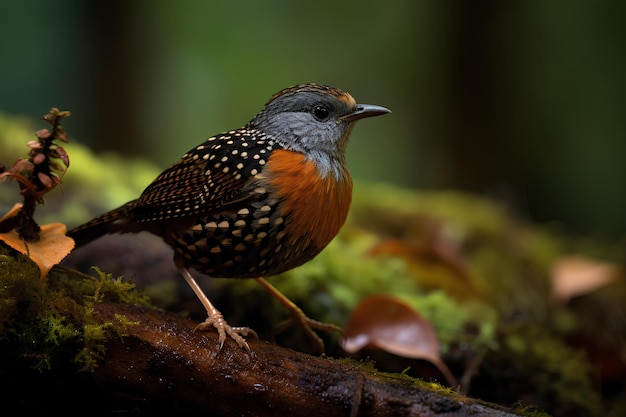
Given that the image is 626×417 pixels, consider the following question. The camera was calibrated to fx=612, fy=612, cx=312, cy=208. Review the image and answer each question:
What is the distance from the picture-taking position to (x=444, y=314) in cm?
401

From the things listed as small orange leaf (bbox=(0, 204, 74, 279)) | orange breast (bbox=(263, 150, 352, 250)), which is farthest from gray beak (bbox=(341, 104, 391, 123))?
small orange leaf (bbox=(0, 204, 74, 279))

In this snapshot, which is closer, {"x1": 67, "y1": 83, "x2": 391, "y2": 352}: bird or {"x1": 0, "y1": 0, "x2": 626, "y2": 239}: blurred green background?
{"x1": 67, "y1": 83, "x2": 391, "y2": 352}: bird

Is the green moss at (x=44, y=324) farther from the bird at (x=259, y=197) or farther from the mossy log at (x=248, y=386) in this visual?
the bird at (x=259, y=197)

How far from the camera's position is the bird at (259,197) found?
2688 millimetres

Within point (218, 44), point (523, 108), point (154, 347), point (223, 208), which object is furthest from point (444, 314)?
point (218, 44)

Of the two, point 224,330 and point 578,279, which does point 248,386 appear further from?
point 578,279

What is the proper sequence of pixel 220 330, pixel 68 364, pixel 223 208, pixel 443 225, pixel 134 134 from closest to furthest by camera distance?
pixel 68 364 → pixel 220 330 → pixel 223 208 → pixel 443 225 → pixel 134 134

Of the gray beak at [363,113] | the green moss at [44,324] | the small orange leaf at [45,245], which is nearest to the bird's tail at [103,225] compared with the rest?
the small orange leaf at [45,245]

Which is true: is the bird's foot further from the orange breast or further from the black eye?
the black eye

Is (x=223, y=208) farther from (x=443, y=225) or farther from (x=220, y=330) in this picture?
(x=443, y=225)

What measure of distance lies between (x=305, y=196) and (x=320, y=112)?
0.56 m

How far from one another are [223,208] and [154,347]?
712mm

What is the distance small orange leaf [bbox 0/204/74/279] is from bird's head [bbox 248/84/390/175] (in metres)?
1.07

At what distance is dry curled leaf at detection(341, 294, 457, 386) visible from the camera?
3381 mm
